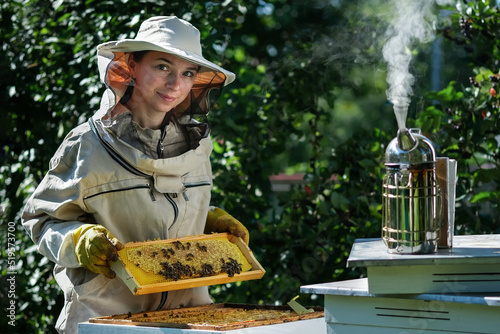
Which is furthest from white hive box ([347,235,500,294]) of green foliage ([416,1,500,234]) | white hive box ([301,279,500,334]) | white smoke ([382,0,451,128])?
green foliage ([416,1,500,234])

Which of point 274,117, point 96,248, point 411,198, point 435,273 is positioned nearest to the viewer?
point 435,273

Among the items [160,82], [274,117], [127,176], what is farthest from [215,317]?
[274,117]

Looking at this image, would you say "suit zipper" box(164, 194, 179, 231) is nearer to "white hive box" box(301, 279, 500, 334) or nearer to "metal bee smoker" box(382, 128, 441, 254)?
"white hive box" box(301, 279, 500, 334)

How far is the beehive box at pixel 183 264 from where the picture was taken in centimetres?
234

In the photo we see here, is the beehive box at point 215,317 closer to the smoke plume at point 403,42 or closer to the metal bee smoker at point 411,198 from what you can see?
the metal bee smoker at point 411,198

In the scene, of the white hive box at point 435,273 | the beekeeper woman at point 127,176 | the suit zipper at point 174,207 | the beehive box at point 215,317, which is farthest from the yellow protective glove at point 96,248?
the white hive box at point 435,273

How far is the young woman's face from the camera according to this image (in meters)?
2.63

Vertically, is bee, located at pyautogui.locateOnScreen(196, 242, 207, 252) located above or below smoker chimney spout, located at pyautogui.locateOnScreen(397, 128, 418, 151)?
below

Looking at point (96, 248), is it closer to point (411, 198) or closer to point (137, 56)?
point (137, 56)

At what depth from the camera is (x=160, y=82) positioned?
263 centimetres

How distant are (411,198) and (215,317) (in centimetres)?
90

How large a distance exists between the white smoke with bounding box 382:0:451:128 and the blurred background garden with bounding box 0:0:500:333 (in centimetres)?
4

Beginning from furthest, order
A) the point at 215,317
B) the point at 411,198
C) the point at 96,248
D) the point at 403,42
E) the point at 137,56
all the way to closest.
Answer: the point at 403,42
the point at 137,56
the point at 215,317
the point at 96,248
the point at 411,198

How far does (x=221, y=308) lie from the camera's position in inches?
104
